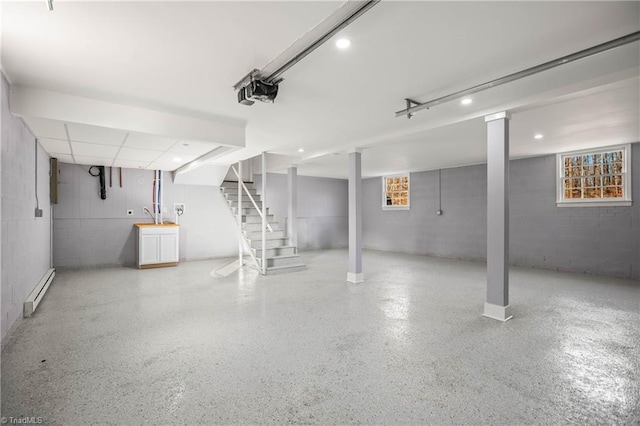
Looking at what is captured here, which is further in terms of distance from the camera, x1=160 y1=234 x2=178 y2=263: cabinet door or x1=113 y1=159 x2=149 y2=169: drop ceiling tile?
x1=160 y1=234 x2=178 y2=263: cabinet door

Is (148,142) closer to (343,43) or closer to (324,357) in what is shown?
(343,43)

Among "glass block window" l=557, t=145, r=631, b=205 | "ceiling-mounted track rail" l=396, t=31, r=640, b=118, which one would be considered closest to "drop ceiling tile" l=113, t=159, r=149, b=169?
"ceiling-mounted track rail" l=396, t=31, r=640, b=118

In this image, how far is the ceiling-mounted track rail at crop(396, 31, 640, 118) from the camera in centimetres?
209

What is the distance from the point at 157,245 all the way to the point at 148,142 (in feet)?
9.46

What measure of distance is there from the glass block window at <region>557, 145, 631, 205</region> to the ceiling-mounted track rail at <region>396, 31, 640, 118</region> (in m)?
4.61

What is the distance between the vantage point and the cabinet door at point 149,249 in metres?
6.50

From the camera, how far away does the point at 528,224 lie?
6625 mm

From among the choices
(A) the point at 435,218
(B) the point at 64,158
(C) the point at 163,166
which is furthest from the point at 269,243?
(A) the point at 435,218

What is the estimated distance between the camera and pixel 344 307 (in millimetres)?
3891

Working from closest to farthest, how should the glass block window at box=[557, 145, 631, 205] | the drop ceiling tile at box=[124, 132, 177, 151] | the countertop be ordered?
the drop ceiling tile at box=[124, 132, 177, 151] → the glass block window at box=[557, 145, 631, 205] → the countertop

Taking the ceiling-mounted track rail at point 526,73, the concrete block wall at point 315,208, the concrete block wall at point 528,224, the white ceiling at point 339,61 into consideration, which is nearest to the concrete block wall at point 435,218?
the concrete block wall at point 528,224

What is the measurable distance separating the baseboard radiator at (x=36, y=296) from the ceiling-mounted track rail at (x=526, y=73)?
15.5 ft

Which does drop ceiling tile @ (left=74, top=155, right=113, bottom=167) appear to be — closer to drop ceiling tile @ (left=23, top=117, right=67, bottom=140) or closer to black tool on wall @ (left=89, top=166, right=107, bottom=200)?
black tool on wall @ (left=89, top=166, right=107, bottom=200)

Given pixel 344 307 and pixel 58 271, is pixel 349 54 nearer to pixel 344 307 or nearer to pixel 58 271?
pixel 344 307
